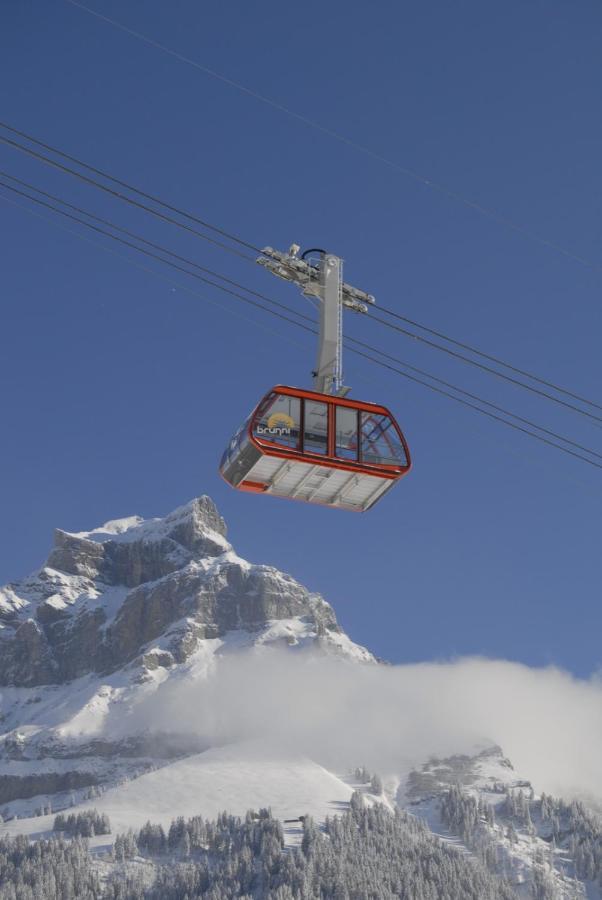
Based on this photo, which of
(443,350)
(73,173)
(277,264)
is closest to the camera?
(73,173)

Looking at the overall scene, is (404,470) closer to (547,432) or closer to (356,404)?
(356,404)

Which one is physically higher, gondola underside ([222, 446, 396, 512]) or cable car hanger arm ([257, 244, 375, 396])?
cable car hanger arm ([257, 244, 375, 396])

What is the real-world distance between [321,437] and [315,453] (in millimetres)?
927

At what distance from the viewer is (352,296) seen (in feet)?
134

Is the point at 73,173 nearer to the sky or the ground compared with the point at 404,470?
nearer to the sky

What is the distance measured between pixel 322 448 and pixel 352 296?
5.12m

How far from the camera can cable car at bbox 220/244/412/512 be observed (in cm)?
3953

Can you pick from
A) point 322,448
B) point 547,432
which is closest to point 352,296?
point 322,448

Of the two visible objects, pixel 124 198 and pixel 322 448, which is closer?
pixel 124 198

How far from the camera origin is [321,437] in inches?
1585

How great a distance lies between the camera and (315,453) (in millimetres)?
39500

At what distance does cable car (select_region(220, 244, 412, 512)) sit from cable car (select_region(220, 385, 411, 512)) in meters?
0.03

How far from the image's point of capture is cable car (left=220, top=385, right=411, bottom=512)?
3944 centimetres

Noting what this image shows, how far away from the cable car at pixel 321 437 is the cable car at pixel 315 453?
1.2 inches
